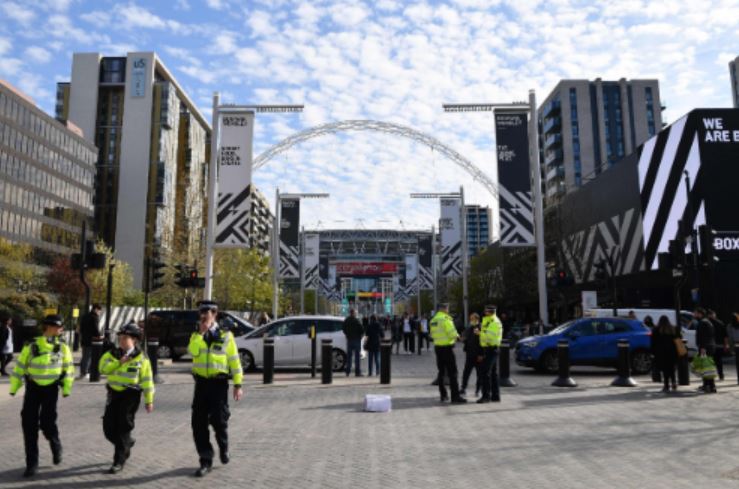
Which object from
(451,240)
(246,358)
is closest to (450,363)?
(246,358)

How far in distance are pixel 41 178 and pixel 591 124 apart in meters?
76.0

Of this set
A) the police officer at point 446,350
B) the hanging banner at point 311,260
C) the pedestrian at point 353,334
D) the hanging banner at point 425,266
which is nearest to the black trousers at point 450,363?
the police officer at point 446,350

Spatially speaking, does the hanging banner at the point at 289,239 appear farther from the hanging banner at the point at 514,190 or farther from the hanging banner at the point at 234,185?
the hanging banner at the point at 514,190

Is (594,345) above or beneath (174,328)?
beneath

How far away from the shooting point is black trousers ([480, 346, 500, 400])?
11266 mm

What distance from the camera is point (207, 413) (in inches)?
246

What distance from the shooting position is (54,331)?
671 cm

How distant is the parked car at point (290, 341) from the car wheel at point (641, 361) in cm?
805

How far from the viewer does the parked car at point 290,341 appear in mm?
17484

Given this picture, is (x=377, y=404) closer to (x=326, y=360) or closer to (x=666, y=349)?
(x=326, y=360)

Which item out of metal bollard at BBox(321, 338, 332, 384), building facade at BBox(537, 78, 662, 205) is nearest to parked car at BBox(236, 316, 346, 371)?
metal bollard at BBox(321, 338, 332, 384)

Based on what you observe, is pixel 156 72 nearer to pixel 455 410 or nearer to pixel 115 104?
pixel 115 104

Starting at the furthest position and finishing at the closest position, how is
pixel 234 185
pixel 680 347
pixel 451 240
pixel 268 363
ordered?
pixel 451 240 < pixel 234 185 < pixel 268 363 < pixel 680 347

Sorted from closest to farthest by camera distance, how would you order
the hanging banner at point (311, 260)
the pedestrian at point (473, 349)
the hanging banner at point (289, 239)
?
the pedestrian at point (473, 349)
the hanging banner at point (289, 239)
the hanging banner at point (311, 260)
